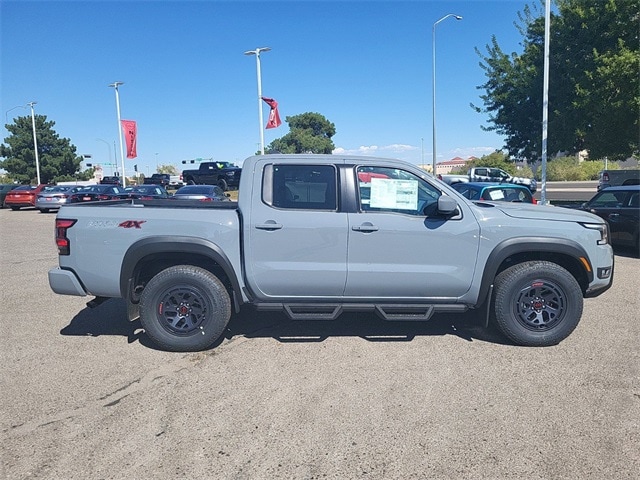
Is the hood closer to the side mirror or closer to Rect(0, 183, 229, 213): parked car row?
the side mirror

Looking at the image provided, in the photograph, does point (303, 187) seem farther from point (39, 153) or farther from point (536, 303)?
point (39, 153)

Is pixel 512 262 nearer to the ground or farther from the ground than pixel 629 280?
farther from the ground

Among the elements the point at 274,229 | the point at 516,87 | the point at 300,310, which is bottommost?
the point at 300,310

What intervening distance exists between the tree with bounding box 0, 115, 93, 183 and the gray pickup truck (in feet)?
197

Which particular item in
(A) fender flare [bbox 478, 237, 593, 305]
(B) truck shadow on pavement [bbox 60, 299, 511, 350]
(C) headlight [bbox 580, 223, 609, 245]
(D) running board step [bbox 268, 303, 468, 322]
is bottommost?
(B) truck shadow on pavement [bbox 60, 299, 511, 350]

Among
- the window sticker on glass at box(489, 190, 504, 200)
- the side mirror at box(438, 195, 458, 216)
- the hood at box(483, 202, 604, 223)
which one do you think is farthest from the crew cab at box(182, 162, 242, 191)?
the side mirror at box(438, 195, 458, 216)

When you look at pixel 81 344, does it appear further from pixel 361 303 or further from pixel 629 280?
pixel 629 280

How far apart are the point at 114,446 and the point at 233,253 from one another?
1.92m

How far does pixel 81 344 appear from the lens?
190 inches

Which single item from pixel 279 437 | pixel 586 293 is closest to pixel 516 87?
pixel 586 293

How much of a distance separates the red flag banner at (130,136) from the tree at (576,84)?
23.8 m

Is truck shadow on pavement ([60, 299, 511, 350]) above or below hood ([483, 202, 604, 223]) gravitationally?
below

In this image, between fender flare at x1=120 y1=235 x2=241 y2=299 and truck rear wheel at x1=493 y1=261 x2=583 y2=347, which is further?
truck rear wheel at x1=493 y1=261 x2=583 y2=347

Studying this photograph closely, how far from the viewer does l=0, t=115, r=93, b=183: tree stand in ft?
179
